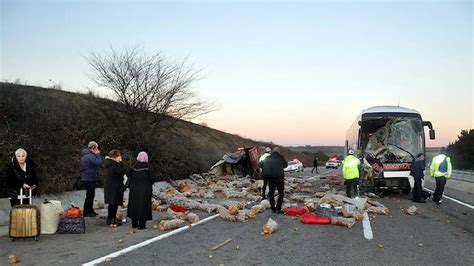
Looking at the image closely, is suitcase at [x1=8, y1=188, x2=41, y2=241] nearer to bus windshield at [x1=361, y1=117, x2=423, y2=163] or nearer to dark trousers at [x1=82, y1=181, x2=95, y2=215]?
dark trousers at [x1=82, y1=181, x2=95, y2=215]

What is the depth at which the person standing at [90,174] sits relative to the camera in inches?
458

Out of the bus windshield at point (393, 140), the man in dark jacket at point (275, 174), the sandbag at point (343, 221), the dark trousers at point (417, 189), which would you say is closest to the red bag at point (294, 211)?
the man in dark jacket at point (275, 174)

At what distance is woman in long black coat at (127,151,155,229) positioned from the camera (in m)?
10.2

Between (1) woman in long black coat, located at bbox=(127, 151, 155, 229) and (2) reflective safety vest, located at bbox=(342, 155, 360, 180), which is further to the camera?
(2) reflective safety vest, located at bbox=(342, 155, 360, 180)

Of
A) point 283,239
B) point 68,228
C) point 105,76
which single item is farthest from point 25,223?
point 105,76

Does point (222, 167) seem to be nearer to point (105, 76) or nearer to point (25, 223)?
point (105, 76)

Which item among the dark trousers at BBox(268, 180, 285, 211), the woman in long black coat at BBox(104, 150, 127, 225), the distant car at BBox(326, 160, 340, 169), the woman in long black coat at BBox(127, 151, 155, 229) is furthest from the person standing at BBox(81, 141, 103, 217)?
the distant car at BBox(326, 160, 340, 169)

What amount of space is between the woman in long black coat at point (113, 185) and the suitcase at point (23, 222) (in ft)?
6.31

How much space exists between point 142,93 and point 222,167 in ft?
26.8

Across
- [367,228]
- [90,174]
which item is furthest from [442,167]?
[90,174]

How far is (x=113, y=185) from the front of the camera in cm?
1059

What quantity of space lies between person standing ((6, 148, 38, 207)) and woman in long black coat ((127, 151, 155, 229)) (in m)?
2.07

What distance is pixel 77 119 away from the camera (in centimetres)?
2045

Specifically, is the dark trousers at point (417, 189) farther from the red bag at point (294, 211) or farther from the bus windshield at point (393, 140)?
the red bag at point (294, 211)
